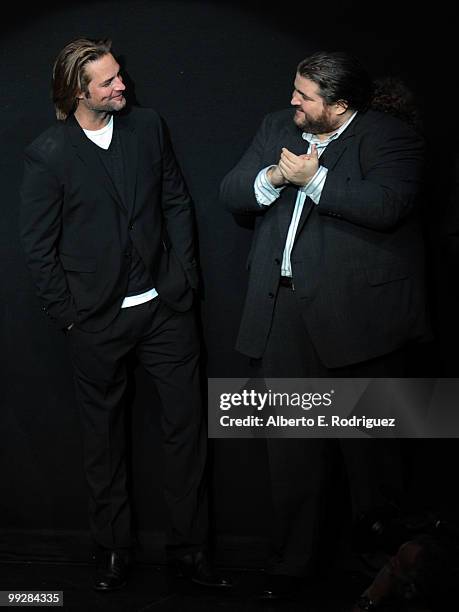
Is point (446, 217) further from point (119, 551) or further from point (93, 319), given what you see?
point (119, 551)

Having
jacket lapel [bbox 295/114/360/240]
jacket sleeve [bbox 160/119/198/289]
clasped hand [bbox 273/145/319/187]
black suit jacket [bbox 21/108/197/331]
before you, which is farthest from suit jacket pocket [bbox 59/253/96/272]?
jacket lapel [bbox 295/114/360/240]

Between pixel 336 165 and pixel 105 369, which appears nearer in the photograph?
pixel 336 165

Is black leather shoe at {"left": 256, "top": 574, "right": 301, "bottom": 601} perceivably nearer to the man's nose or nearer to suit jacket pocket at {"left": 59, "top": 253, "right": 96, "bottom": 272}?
suit jacket pocket at {"left": 59, "top": 253, "right": 96, "bottom": 272}

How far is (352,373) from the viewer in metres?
4.24

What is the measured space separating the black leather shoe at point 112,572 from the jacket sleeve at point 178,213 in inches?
44.9

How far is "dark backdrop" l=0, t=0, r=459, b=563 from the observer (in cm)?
432

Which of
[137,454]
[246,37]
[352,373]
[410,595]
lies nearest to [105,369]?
[137,454]

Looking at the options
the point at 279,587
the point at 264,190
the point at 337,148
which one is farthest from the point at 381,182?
the point at 279,587

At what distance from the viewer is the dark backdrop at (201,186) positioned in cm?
432

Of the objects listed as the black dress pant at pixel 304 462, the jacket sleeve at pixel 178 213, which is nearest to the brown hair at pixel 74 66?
the jacket sleeve at pixel 178 213

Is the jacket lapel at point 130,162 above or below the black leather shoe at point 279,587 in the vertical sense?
above

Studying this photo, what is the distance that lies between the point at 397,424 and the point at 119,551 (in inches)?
48.4

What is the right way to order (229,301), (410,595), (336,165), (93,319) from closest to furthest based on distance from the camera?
(410,595) → (336,165) → (93,319) → (229,301)

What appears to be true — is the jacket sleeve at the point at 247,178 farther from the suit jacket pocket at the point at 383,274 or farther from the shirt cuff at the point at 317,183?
the suit jacket pocket at the point at 383,274
